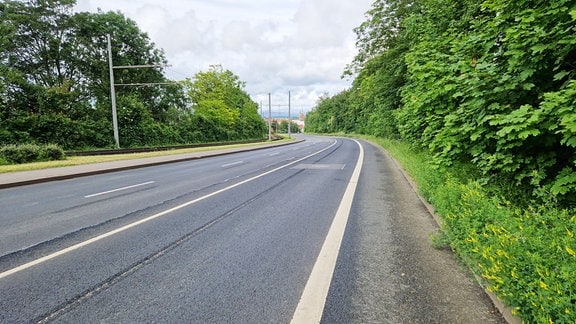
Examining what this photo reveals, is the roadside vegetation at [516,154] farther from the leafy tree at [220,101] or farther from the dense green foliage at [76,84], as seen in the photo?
the leafy tree at [220,101]

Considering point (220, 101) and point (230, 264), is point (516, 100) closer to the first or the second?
point (230, 264)

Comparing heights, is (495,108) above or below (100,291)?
above

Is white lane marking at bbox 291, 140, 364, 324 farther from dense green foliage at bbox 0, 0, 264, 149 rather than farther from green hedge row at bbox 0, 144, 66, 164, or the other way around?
dense green foliage at bbox 0, 0, 264, 149

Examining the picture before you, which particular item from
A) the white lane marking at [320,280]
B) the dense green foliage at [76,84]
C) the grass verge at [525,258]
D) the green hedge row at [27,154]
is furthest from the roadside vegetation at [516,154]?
the dense green foliage at [76,84]

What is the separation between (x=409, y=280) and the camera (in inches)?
134

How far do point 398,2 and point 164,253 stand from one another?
62.4 ft

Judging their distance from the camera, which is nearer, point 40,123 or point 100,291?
point 100,291

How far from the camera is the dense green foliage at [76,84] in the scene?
23344 mm

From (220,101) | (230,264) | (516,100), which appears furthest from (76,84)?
(516,100)

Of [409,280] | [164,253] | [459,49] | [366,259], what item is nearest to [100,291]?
[164,253]

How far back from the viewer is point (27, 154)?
15719 millimetres

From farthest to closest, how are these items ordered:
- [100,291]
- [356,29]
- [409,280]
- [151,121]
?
[151,121], [356,29], [409,280], [100,291]

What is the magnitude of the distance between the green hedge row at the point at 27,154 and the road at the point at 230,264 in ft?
36.0

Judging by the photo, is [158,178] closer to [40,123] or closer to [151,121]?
[40,123]
